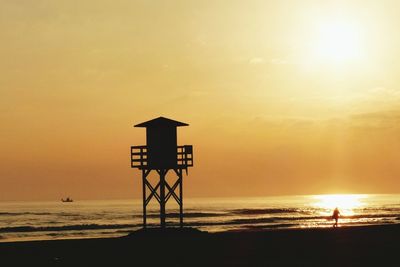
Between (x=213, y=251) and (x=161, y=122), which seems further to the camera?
(x=161, y=122)

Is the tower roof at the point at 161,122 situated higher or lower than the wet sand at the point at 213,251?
higher

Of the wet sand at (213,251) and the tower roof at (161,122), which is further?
the tower roof at (161,122)

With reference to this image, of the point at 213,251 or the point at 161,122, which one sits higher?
the point at 161,122

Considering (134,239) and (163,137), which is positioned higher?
(163,137)

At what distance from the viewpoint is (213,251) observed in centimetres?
2939

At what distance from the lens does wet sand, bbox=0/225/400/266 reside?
83.6ft

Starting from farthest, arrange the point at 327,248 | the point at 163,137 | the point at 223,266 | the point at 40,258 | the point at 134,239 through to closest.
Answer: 1. the point at 163,137
2. the point at 134,239
3. the point at 327,248
4. the point at 40,258
5. the point at 223,266

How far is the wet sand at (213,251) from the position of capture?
2547 cm

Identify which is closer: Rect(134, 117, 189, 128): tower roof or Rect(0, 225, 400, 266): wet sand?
Rect(0, 225, 400, 266): wet sand

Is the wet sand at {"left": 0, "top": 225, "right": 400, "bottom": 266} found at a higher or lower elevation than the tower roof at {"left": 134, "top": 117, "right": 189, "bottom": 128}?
lower

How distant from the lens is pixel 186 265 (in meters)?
24.5

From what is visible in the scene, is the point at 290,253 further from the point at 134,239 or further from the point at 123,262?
the point at 134,239

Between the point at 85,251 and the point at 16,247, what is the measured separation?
5.66 m

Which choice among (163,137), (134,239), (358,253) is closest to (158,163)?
(163,137)
